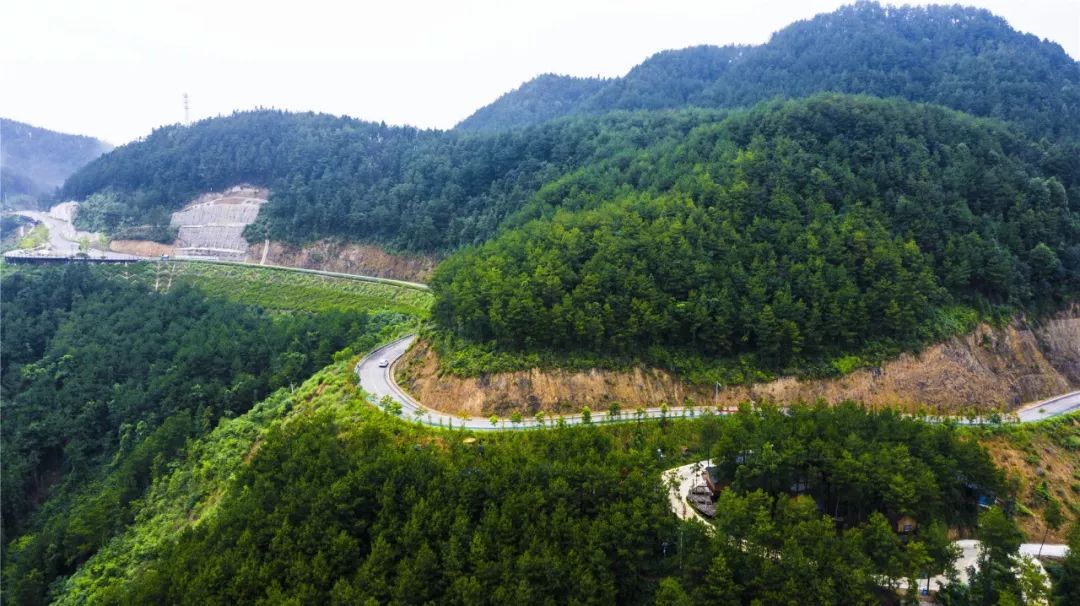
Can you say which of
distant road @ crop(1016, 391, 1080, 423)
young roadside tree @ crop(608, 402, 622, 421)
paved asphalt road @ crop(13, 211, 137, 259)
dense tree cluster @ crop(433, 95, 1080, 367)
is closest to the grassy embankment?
distant road @ crop(1016, 391, 1080, 423)

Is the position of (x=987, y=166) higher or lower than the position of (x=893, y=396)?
higher

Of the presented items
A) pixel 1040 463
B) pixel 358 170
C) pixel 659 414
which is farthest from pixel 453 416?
pixel 358 170

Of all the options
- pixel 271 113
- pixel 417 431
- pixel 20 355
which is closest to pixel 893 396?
pixel 417 431

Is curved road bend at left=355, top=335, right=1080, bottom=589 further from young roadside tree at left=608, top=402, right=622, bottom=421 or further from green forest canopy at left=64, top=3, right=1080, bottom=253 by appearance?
green forest canopy at left=64, top=3, right=1080, bottom=253

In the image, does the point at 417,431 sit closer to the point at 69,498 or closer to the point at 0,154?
the point at 69,498

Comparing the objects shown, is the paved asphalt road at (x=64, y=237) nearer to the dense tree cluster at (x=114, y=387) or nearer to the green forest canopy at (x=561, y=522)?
the dense tree cluster at (x=114, y=387)

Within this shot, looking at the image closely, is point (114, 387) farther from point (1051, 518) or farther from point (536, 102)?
point (536, 102)
